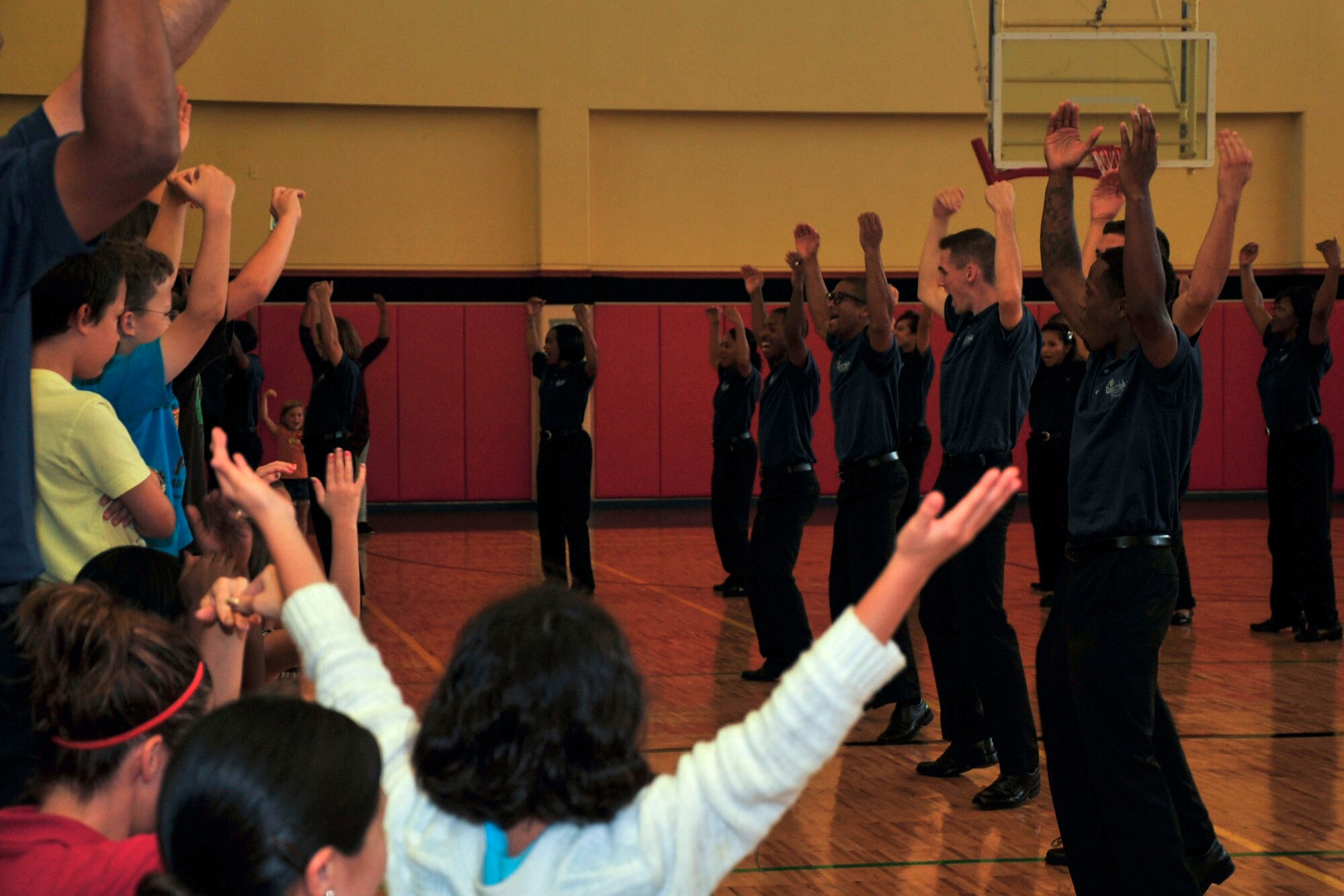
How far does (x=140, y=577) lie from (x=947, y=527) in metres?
1.52

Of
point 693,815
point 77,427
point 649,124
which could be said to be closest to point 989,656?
point 77,427

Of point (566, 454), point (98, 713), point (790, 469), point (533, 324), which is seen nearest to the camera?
point (98, 713)

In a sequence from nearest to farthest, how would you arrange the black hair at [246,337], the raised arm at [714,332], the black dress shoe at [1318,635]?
1. the black dress shoe at [1318,635]
2. the raised arm at [714,332]
3. the black hair at [246,337]

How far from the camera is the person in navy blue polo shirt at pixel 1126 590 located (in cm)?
311

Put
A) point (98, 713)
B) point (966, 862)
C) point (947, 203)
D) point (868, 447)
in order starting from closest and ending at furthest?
point (98, 713)
point (966, 862)
point (947, 203)
point (868, 447)

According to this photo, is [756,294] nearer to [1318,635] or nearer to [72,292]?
[1318,635]

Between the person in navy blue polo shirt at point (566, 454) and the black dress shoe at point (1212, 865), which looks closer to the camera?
the black dress shoe at point (1212, 865)

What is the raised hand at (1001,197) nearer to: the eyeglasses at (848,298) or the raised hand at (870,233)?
the raised hand at (870,233)

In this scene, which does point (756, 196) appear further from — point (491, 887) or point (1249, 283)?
point (491, 887)

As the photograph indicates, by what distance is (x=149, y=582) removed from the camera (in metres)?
2.35

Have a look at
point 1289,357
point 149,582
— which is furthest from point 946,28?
point 149,582

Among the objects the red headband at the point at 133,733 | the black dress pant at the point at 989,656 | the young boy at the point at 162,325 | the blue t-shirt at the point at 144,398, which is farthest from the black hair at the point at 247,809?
the black dress pant at the point at 989,656

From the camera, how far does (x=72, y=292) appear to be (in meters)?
2.37

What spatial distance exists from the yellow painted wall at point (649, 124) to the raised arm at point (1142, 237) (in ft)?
34.4
